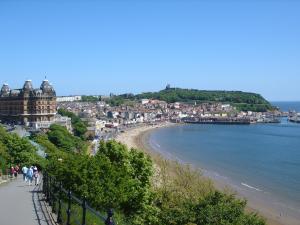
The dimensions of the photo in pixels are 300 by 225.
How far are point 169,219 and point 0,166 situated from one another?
1078 cm

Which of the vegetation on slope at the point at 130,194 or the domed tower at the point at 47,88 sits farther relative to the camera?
the domed tower at the point at 47,88

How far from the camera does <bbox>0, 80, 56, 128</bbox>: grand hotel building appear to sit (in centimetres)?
8300

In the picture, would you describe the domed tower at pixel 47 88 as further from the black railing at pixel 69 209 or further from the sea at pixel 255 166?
the black railing at pixel 69 209

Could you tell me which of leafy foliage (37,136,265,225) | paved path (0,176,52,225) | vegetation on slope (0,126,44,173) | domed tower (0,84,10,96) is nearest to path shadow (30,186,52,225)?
paved path (0,176,52,225)

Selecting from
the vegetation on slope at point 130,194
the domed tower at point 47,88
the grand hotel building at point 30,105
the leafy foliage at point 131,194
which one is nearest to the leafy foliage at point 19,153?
the leafy foliage at point 131,194

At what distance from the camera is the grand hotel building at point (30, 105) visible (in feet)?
272

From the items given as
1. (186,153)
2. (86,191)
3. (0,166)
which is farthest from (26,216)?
(186,153)

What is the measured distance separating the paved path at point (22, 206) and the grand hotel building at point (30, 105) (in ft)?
205

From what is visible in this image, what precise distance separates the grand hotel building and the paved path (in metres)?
62.3

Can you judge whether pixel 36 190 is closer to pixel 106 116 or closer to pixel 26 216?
pixel 26 216

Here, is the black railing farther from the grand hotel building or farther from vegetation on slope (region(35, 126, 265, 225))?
the grand hotel building

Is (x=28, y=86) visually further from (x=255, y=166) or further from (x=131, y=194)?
(x=131, y=194)

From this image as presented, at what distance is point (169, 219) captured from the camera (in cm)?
1919

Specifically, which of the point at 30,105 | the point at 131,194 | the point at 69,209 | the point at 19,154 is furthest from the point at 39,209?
the point at 30,105
